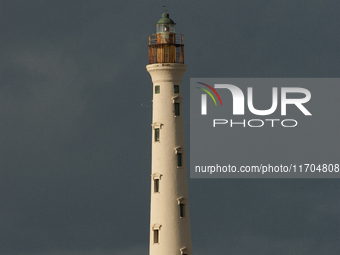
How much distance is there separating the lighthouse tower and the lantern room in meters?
0.10

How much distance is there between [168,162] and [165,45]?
1142 cm

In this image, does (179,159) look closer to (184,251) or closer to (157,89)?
(157,89)

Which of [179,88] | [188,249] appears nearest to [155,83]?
[179,88]

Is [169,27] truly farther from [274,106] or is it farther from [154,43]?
[274,106]

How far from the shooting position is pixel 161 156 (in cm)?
10100

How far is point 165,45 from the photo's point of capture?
102 meters

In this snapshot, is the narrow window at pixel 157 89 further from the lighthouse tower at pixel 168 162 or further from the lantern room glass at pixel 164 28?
the lantern room glass at pixel 164 28

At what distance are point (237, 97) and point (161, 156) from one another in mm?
12964

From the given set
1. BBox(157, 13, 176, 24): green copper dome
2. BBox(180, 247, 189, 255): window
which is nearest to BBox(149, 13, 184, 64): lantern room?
BBox(157, 13, 176, 24): green copper dome

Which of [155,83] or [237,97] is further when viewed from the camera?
[237,97]

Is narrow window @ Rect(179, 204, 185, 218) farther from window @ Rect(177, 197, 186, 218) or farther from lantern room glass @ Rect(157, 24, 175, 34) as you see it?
lantern room glass @ Rect(157, 24, 175, 34)

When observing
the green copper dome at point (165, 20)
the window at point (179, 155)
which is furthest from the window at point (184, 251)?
the green copper dome at point (165, 20)

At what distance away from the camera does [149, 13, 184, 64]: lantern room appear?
101 metres

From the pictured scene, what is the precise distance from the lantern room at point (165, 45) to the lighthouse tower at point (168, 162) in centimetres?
10
